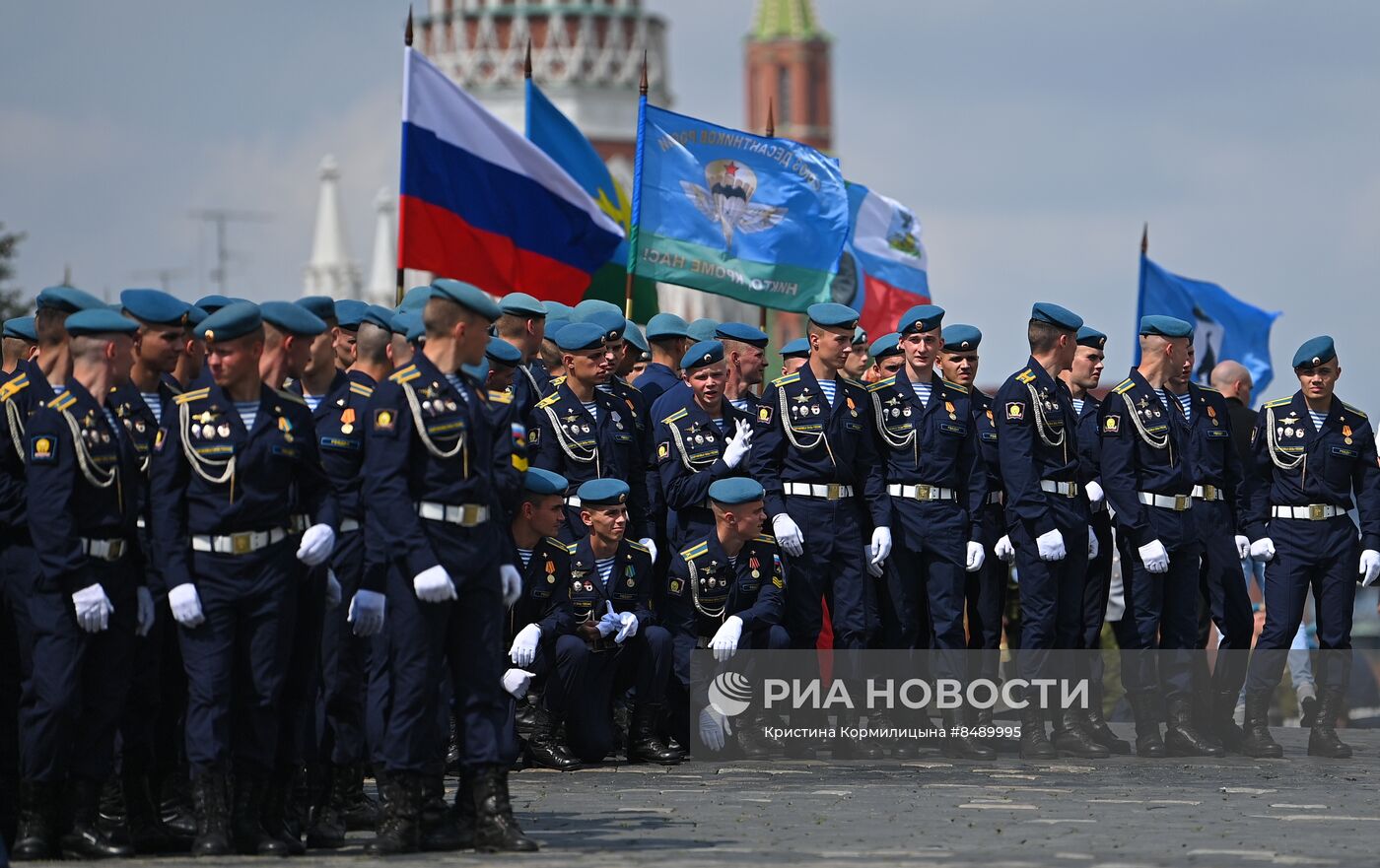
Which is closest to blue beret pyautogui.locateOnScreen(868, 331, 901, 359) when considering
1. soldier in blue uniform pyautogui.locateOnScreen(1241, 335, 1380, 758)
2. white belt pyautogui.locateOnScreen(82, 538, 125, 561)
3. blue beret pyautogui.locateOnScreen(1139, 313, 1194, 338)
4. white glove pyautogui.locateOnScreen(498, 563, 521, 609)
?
blue beret pyautogui.locateOnScreen(1139, 313, 1194, 338)

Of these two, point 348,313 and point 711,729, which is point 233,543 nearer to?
point 348,313

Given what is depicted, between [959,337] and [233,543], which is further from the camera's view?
[959,337]

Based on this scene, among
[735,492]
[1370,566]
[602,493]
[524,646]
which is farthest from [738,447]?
[1370,566]

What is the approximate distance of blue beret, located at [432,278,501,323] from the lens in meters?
9.77

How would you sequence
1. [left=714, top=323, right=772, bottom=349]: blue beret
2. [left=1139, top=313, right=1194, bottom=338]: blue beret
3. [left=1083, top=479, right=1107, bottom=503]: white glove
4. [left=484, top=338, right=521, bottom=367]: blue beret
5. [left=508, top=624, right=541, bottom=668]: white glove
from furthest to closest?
[left=714, top=323, right=772, bottom=349]: blue beret → [left=1083, top=479, right=1107, bottom=503]: white glove → [left=1139, top=313, right=1194, bottom=338]: blue beret → [left=484, top=338, right=521, bottom=367]: blue beret → [left=508, top=624, right=541, bottom=668]: white glove

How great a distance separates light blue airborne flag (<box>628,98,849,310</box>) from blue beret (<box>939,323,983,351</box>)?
322cm

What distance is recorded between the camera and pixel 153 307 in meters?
10.3

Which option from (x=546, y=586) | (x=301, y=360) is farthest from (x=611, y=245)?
(x=301, y=360)

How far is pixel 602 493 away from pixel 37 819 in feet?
13.7

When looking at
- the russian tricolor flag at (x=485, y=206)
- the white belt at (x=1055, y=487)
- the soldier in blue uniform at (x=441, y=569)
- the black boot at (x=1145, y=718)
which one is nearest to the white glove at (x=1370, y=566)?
the black boot at (x=1145, y=718)

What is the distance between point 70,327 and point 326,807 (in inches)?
85.8

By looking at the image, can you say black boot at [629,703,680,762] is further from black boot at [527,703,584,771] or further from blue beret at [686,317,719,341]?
blue beret at [686,317,719,341]

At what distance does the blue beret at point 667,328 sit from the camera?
1473cm

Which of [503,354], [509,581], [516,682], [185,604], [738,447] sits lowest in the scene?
[516,682]
